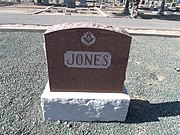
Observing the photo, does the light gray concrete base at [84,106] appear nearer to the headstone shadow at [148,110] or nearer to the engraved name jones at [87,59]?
the headstone shadow at [148,110]

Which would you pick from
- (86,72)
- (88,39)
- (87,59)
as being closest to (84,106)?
(86,72)

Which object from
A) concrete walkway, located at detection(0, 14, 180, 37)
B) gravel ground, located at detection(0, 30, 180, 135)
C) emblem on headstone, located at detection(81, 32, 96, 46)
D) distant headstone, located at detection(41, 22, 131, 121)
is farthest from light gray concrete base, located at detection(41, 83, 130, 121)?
concrete walkway, located at detection(0, 14, 180, 37)

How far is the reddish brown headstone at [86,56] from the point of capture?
3.25 m

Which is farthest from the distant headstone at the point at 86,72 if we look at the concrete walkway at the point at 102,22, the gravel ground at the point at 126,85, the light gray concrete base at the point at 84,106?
the concrete walkway at the point at 102,22

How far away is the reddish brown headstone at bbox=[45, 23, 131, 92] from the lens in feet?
10.7

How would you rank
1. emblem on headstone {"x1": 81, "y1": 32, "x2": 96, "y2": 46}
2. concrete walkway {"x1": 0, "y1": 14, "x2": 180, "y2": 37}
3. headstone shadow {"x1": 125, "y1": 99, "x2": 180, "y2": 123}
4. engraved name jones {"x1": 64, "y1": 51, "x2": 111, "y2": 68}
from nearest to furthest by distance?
emblem on headstone {"x1": 81, "y1": 32, "x2": 96, "y2": 46} → engraved name jones {"x1": 64, "y1": 51, "x2": 111, "y2": 68} → headstone shadow {"x1": 125, "y1": 99, "x2": 180, "y2": 123} → concrete walkway {"x1": 0, "y1": 14, "x2": 180, "y2": 37}

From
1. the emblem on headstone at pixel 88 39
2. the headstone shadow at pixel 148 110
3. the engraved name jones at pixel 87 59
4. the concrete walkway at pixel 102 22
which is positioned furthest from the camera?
the concrete walkway at pixel 102 22

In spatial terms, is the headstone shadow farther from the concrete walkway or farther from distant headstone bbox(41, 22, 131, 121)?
Answer: the concrete walkway

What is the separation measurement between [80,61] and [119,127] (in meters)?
1.27

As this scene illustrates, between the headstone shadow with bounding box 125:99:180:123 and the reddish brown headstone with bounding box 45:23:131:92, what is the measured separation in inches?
23.0

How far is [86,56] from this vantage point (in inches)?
133

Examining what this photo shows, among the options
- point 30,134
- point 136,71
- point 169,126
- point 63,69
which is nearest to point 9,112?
point 30,134

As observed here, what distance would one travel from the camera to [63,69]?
347cm

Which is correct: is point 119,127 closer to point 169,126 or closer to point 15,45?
point 169,126
